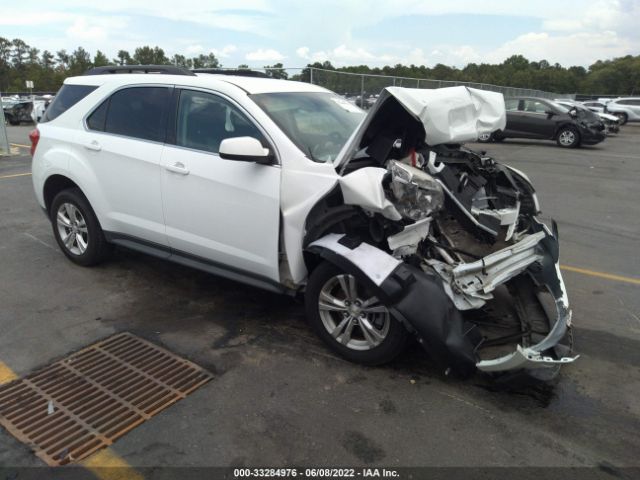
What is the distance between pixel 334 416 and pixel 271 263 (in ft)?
3.98

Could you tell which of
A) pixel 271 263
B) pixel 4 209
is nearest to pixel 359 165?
pixel 271 263

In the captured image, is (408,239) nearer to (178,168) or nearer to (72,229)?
(178,168)

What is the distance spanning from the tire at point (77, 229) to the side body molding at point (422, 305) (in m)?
2.82

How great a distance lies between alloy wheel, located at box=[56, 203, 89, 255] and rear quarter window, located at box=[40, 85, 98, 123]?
923 millimetres

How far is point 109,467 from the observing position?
250 cm

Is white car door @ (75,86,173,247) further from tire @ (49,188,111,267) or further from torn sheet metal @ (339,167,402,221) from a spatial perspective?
torn sheet metal @ (339,167,402,221)

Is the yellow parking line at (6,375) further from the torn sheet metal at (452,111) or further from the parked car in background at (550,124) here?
the parked car in background at (550,124)

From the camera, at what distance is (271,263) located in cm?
362

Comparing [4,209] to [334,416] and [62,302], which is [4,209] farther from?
[334,416]

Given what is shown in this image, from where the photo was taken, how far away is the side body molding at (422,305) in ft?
9.67

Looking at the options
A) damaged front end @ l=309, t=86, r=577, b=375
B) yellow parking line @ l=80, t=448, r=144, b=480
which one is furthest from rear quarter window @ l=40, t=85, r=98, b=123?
yellow parking line @ l=80, t=448, r=144, b=480

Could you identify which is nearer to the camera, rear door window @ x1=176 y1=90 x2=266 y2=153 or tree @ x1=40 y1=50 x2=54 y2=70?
rear door window @ x1=176 y1=90 x2=266 y2=153

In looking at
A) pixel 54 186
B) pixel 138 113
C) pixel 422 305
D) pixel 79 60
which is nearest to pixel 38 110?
pixel 54 186

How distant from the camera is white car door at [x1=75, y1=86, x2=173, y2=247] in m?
4.17
